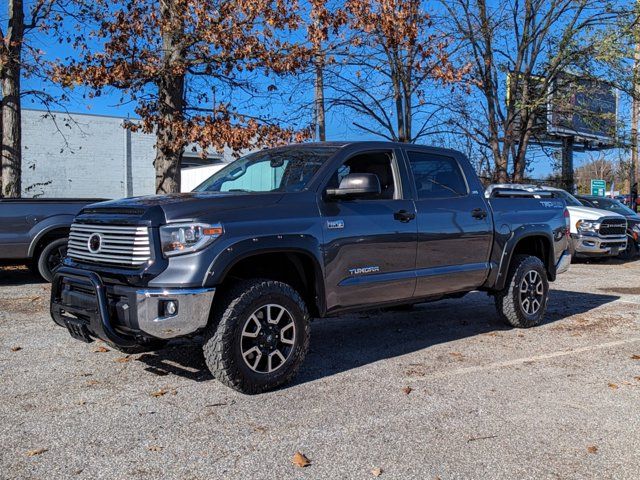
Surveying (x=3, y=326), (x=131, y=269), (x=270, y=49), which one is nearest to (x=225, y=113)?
(x=270, y=49)

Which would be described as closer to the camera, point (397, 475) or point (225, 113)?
point (397, 475)

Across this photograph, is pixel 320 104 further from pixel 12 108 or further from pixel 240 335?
pixel 240 335

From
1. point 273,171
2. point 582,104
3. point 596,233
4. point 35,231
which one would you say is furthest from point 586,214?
point 35,231

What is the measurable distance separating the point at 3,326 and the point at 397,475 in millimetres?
5477

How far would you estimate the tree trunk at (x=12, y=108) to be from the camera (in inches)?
569

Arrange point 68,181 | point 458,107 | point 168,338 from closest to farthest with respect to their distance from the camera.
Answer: point 168,338 → point 458,107 → point 68,181

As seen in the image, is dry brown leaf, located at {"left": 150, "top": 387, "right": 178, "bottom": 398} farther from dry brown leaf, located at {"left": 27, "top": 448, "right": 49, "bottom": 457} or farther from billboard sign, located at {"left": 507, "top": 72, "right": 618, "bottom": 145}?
billboard sign, located at {"left": 507, "top": 72, "right": 618, "bottom": 145}

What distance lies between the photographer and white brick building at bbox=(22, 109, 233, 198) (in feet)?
89.4

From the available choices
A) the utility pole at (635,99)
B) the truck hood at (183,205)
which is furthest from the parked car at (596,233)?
the truck hood at (183,205)

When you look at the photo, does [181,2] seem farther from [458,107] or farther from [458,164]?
[458,107]

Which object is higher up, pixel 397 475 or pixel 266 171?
pixel 266 171

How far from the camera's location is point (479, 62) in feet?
66.9

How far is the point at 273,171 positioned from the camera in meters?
5.82

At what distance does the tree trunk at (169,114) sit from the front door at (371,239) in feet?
26.7
